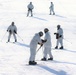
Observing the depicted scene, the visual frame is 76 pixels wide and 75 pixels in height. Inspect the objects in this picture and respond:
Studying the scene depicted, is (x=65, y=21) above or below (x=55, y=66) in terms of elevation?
above

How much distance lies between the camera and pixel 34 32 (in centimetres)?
2653

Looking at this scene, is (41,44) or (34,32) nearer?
(41,44)

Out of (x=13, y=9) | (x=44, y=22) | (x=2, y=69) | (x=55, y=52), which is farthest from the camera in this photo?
(x=13, y=9)

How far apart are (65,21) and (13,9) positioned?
922 centimetres

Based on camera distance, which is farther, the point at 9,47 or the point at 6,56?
the point at 9,47

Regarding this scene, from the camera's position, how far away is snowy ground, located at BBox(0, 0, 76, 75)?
49.6 ft

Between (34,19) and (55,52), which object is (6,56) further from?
(34,19)

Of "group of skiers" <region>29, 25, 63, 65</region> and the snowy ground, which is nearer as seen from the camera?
the snowy ground

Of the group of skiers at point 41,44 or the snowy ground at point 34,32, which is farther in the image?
the group of skiers at point 41,44

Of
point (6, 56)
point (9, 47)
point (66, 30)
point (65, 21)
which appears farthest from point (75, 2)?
point (6, 56)

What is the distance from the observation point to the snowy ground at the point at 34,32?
1513cm

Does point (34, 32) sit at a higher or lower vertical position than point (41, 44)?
higher

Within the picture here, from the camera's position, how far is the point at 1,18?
32500 mm

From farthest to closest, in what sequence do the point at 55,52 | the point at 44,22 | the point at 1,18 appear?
the point at 1,18, the point at 44,22, the point at 55,52
